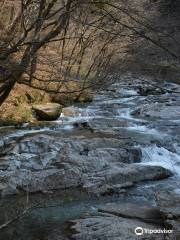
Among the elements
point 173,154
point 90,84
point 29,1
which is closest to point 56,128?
point 173,154

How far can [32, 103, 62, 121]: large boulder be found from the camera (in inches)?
513

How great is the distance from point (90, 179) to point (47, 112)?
17.1 ft

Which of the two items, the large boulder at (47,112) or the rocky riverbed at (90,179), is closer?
the rocky riverbed at (90,179)

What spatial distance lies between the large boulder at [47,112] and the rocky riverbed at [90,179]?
0.73 feet

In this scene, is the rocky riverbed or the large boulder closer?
the rocky riverbed

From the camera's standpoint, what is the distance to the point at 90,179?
8.21 meters

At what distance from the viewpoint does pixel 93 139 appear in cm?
1032

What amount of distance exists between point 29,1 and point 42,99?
31.3ft

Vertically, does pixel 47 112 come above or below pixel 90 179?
above

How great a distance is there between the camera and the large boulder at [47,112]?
13.0m

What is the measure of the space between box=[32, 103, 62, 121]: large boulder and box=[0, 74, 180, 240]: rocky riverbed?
0.73ft

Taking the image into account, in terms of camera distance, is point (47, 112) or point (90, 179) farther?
point (47, 112)

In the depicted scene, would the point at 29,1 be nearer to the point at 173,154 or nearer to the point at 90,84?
the point at 90,84

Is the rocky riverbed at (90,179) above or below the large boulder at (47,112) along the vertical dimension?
below
